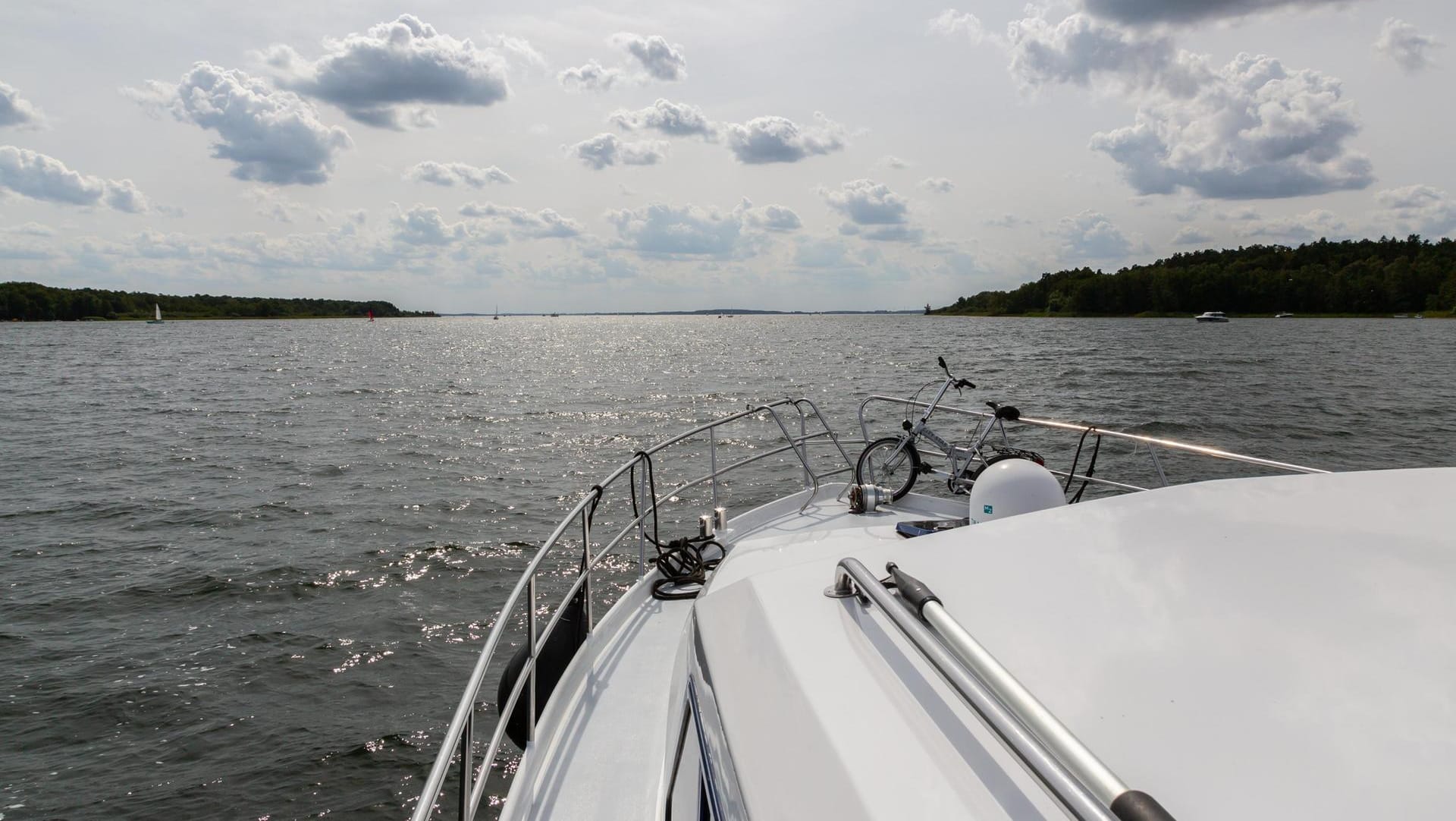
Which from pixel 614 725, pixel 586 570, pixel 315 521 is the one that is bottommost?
pixel 315 521

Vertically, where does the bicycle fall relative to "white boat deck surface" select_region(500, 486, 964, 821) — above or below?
above

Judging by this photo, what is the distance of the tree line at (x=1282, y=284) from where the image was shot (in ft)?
329

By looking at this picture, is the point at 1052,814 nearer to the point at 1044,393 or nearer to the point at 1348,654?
the point at 1348,654

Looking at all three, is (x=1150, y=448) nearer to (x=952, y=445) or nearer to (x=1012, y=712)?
(x=952, y=445)

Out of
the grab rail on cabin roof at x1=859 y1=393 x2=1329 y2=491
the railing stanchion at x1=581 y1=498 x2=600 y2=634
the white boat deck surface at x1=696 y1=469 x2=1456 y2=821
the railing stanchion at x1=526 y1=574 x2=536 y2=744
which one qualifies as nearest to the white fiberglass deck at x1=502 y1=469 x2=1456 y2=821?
the white boat deck surface at x1=696 y1=469 x2=1456 y2=821

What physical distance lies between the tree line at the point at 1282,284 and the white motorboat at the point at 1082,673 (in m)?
126

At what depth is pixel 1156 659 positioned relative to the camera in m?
1.63

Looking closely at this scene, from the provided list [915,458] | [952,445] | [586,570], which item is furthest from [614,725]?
[952,445]

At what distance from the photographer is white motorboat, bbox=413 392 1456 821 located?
4.33ft

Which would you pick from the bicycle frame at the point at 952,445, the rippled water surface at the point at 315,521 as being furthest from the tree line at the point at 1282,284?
the bicycle frame at the point at 952,445

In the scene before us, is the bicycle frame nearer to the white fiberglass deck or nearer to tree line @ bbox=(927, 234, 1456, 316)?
the white fiberglass deck

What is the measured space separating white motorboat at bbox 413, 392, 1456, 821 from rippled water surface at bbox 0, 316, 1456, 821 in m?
4.94

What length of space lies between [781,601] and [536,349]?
76035 millimetres

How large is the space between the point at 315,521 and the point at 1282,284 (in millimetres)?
124942
